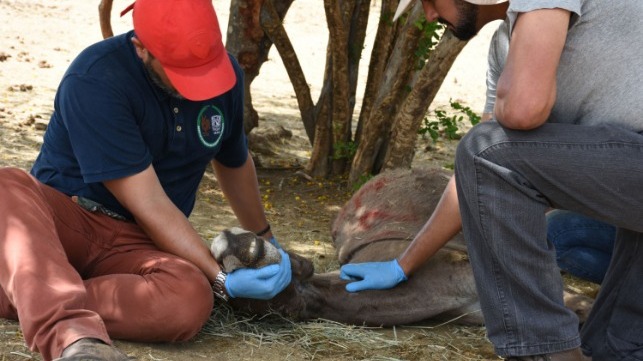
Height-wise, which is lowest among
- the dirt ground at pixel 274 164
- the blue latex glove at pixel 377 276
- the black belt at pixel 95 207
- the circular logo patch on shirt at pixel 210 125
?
the dirt ground at pixel 274 164

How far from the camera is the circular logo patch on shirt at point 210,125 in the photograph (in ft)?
12.2

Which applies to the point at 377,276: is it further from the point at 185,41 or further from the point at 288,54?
the point at 288,54

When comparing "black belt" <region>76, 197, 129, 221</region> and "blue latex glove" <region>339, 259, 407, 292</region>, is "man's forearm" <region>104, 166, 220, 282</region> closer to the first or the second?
"black belt" <region>76, 197, 129, 221</region>

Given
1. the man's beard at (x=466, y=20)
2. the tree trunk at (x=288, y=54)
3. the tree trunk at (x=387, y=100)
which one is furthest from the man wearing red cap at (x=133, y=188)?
the tree trunk at (x=288, y=54)

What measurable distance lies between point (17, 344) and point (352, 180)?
10.3ft

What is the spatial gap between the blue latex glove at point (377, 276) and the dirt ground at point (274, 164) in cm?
17

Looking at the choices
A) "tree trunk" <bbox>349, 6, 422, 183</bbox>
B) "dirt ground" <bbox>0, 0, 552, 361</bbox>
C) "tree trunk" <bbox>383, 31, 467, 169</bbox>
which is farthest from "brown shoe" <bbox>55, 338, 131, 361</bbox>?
"tree trunk" <bbox>349, 6, 422, 183</bbox>

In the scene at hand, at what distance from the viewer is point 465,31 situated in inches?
126

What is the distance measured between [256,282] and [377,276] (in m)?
0.57

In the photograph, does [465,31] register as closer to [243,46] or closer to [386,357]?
[386,357]

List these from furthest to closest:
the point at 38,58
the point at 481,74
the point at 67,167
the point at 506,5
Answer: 1. the point at 481,74
2. the point at 38,58
3. the point at 67,167
4. the point at 506,5

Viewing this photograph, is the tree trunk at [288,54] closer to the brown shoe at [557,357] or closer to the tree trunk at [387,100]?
the tree trunk at [387,100]

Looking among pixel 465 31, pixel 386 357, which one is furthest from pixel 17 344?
pixel 465 31

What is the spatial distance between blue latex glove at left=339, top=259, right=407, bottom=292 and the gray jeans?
0.86m
